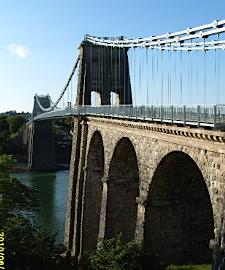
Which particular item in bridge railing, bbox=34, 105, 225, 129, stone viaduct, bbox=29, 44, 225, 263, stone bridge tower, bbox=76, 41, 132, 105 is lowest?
stone viaduct, bbox=29, 44, 225, 263

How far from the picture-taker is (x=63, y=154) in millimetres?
82875

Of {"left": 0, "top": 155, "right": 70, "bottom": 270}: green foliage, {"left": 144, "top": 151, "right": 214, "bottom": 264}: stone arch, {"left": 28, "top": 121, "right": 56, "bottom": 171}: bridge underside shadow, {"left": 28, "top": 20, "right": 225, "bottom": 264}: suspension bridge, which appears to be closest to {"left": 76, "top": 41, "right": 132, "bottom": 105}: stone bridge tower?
{"left": 28, "top": 20, "right": 225, "bottom": 264}: suspension bridge

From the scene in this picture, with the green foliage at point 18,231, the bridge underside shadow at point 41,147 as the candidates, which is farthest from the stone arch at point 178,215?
the bridge underside shadow at point 41,147

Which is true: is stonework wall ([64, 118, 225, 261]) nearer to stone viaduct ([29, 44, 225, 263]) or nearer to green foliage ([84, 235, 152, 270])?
stone viaduct ([29, 44, 225, 263])

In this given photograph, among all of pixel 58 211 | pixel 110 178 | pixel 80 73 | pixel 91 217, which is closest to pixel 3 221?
pixel 110 178

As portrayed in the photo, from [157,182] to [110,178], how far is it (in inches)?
274

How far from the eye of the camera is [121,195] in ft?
81.6

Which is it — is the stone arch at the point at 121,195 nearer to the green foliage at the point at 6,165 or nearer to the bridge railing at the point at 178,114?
the bridge railing at the point at 178,114

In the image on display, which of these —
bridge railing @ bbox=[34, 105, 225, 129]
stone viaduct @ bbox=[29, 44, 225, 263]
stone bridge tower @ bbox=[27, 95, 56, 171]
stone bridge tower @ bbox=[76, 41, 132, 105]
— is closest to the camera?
bridge railing @ bbox=[34, 105, 225, 129]

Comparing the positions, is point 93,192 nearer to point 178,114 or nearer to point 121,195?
point 121,195

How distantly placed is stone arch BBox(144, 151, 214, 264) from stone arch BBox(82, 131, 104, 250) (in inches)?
377

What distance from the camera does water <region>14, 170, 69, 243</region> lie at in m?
34.0

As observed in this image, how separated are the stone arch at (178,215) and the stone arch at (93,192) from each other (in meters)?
9.57

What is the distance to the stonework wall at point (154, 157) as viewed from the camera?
13125 mm
